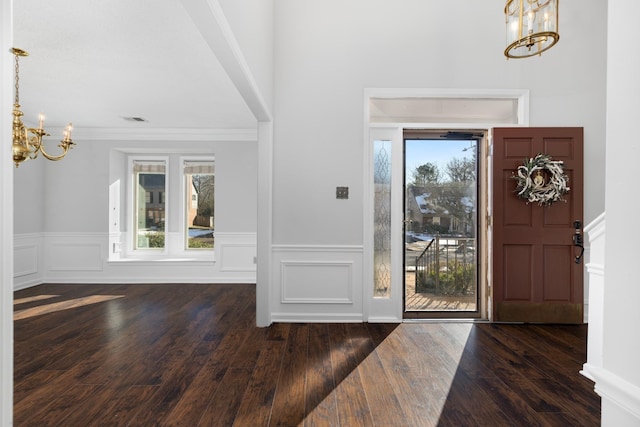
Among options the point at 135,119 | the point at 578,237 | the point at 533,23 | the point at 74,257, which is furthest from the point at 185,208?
the point at 578,237

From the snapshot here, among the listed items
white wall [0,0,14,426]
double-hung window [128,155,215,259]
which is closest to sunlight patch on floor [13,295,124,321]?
double-hung window [128,155,215,259]

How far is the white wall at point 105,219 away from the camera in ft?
18.6

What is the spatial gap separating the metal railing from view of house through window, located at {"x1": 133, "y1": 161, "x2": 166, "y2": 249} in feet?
15.2

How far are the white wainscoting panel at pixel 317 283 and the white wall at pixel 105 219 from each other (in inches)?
84.3

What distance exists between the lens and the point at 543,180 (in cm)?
358

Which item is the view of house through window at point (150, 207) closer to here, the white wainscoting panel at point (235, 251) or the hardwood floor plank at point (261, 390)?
the white wainscoting panel at point (235, 251)

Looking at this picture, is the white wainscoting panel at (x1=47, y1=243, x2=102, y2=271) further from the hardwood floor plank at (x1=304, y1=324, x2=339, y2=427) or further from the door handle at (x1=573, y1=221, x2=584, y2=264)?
the door handle at (x1=573, y1=221, x2=584, y2=264)

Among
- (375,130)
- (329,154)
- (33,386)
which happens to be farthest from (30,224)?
(375,130)

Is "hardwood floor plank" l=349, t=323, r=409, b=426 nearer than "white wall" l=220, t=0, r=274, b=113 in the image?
Yes

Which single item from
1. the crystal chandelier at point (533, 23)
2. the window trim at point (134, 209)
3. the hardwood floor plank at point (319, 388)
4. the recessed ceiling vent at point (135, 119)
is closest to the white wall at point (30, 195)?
the window trim at point (134, 209)

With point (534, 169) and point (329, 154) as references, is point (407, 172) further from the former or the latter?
point (534, 169)

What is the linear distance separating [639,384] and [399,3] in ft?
13.3

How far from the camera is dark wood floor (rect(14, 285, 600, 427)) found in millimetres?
2018

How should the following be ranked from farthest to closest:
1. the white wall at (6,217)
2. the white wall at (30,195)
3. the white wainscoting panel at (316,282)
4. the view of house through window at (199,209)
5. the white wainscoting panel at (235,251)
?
the view of house through window at (199,209) < the white wainscoting panel at (235,251) < the white wall at (30,195) < the white wainscoting panel at (316,282) < the white wall at (6,217)
